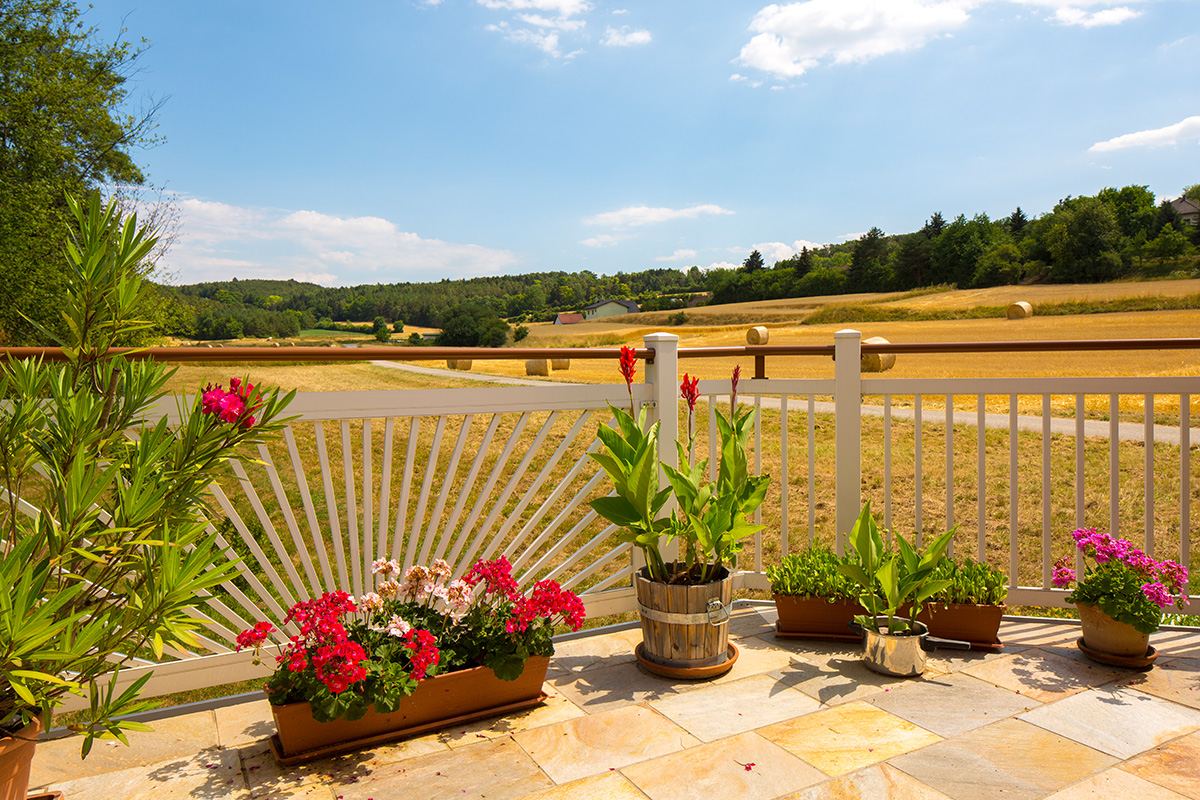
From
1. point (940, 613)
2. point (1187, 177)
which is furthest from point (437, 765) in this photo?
point (1187, 177)

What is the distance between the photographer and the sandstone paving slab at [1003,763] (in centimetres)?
171

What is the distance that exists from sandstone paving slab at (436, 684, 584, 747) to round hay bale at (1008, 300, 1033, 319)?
22796 mm

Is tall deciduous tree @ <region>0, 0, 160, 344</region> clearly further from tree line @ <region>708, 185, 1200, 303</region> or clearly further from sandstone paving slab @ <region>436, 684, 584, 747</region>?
tree line @ <region>708, 185, 1200, 303</region>

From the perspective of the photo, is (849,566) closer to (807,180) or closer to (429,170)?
(429,170)

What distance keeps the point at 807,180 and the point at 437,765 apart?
979 inches

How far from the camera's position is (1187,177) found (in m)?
50.9

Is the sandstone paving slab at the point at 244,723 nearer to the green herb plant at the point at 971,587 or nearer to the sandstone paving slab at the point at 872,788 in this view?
the sandstone paving slab at the point at 872,788

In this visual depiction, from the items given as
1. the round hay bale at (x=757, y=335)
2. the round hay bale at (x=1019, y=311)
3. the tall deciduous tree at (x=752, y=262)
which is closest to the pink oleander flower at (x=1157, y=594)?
the round hay bale at (x=757, y=335)

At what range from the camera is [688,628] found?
2416mm

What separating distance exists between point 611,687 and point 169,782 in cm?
128

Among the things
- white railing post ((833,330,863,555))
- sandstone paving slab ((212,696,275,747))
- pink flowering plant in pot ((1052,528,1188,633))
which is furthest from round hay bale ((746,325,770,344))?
sandstone paving slab ((212,696,275,747))

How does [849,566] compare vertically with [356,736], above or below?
above

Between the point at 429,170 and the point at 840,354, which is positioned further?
the point at 429,170

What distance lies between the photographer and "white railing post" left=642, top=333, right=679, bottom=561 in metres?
2.90
